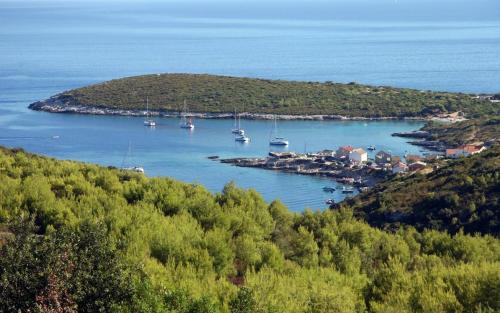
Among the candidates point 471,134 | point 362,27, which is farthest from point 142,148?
point 362,27

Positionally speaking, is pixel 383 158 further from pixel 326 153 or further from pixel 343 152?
pixel 326 153

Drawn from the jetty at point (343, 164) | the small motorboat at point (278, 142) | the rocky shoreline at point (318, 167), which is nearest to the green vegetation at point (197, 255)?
the jetty at point (343, 164)

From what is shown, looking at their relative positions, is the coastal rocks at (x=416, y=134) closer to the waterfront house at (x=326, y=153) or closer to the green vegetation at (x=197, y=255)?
the waterfront house at (x=326, y=153)

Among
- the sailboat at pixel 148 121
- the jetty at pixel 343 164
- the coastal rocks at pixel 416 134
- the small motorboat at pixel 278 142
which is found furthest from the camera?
the sailboat at pixel 148 121

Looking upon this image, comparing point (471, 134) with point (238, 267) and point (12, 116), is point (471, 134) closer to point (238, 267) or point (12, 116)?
point (12, 116)

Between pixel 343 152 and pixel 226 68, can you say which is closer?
pixel 343 152

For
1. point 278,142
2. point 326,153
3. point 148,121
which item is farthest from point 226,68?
point 326,153
